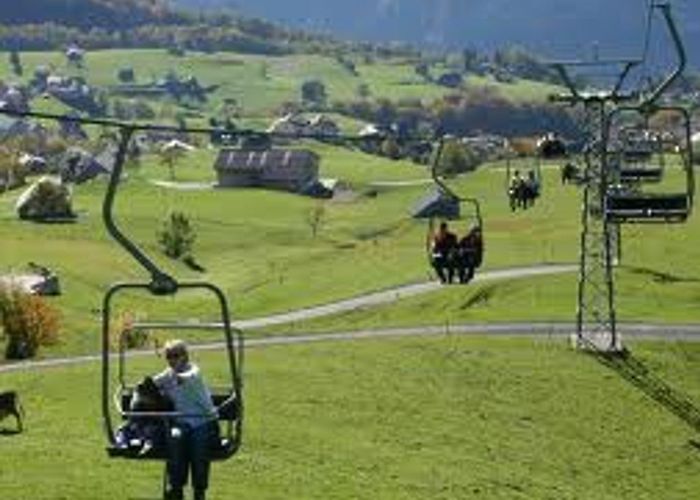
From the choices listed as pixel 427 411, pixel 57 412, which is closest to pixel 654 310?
pixel 427 411

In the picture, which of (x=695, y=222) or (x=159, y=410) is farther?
(x=695, y=222)

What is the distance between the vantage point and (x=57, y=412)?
46719mm

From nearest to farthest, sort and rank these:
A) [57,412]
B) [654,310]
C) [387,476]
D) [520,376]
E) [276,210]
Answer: [387,476]
[57,412]
[520,376]
[654,310]
[276,210]

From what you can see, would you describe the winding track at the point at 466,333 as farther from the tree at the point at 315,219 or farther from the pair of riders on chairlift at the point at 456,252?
A: the tree at the point at 315,219

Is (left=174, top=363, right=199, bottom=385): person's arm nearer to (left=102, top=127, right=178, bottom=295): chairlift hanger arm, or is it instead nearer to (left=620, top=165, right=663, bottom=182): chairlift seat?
(left=102, top=127, right=178, bottom=295): chairlift hanger arm

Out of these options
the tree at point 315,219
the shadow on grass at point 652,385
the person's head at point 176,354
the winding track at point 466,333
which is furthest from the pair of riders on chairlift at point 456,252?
the tree at point 315,219

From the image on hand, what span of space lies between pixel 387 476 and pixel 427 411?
10.9m

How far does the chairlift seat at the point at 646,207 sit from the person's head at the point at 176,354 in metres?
31.1

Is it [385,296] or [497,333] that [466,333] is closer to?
[497,333]

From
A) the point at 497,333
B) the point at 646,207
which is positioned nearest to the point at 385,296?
the point at 497,333

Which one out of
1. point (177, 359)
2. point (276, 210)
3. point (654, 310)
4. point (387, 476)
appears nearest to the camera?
point (177, 359)

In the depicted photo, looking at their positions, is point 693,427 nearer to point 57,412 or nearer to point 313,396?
point 313,396

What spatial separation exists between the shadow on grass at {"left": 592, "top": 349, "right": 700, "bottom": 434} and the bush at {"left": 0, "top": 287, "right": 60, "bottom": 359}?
30620 mm

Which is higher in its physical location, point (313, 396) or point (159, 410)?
point (159, 410)
